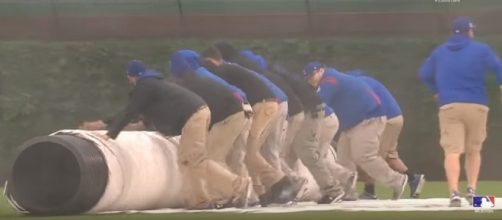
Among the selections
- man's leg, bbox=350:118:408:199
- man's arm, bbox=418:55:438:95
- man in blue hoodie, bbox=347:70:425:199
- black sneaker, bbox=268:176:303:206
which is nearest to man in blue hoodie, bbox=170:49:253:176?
black sneaker, bbox=268:176:303:206

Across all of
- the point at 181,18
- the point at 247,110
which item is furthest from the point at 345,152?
the point at 181,18

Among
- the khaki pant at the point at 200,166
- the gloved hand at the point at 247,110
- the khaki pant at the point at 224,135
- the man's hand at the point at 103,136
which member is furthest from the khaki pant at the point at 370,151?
the man's hand at the point at 103,136

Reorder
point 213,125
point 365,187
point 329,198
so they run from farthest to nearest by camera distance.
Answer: point 365,187
point 329,198
point 213,125

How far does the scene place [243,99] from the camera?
12383 millimetres

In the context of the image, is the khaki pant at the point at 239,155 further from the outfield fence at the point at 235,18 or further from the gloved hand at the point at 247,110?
the outfield fence at the point at 235,18

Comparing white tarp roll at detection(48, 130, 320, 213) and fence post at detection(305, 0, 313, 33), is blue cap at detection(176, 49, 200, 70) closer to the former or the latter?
white tarp roll at detection(48, 130, 320, 213)

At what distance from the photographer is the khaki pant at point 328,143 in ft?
45.3

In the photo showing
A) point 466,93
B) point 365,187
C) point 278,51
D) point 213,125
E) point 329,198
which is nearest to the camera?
point 466,93

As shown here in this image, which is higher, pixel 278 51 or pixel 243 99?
pixel 243 99

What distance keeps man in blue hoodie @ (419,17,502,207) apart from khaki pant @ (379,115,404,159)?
3.27 m

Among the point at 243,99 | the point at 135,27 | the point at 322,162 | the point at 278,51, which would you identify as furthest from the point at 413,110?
the point at 243,99

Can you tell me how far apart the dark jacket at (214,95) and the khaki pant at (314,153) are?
150cm

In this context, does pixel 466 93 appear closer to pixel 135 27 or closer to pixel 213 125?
pixel 213 125

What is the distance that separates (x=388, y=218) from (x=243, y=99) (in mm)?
2558
